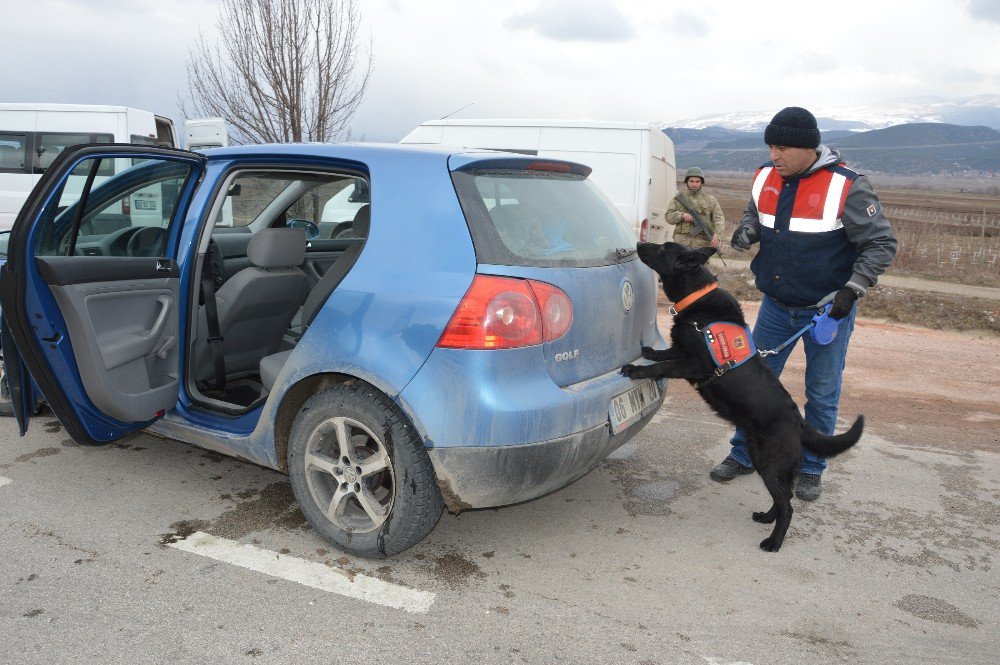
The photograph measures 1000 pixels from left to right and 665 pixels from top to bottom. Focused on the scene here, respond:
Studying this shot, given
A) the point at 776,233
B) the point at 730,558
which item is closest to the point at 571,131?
the point at 776,233

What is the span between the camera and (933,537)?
11.1 ft

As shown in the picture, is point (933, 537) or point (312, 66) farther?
point (312, 66)

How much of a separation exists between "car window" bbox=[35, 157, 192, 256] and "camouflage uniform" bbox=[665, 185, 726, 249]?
7302mm

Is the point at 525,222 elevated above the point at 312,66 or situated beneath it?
situated beneath

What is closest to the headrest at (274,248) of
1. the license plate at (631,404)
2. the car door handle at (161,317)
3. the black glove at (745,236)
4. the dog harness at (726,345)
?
the car door handle at (161,317)

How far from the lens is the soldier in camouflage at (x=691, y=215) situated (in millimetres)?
9742

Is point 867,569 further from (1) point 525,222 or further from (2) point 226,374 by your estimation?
(2) point 226,374

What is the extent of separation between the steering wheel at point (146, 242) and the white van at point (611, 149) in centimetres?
→ 630

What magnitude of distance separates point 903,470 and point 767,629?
209 centimetres

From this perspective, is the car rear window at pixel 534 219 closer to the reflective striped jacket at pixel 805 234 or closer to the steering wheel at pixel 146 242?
the reflective striped jacket at pixel 805 234

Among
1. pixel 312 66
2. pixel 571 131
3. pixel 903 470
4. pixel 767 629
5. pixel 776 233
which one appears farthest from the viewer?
pixel 312 66

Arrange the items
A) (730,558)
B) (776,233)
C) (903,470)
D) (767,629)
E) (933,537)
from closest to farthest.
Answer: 1. (767,629)
2. (730,558)
3. (933,537)
4. (776,233)
5. (903,470)

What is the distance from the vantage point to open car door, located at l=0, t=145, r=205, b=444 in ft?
9.63

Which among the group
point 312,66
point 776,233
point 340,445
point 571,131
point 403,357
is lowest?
point 340,445
